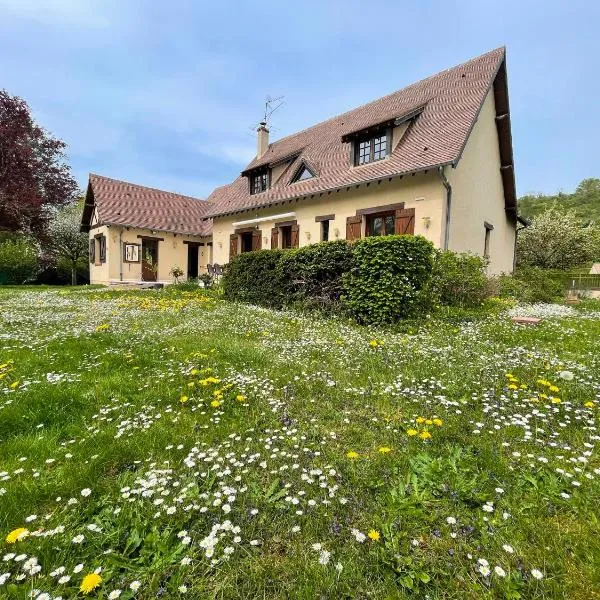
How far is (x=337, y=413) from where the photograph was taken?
2.99 metres

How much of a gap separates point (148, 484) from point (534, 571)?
2.00 m

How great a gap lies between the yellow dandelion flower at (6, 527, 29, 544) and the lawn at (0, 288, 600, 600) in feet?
0.03

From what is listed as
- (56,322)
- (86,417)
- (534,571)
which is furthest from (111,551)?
(56,322)

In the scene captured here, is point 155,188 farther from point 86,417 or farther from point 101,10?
point 86,417

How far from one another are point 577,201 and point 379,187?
45787mm

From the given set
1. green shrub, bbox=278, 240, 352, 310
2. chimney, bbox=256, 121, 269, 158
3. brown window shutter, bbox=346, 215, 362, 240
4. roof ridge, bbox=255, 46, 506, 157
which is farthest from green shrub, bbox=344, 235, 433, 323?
chimney, bbox=256, 121, 269, 158

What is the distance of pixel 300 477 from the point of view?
6.97 feet

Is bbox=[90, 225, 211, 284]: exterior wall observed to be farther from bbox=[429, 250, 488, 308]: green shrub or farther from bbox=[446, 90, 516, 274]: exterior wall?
bbox=[429, 250, 488, 308]: green shrub

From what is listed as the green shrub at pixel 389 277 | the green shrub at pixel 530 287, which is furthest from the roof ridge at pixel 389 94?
the green shrub at pixel 389 277

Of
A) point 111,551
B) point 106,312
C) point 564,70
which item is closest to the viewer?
point 111,551

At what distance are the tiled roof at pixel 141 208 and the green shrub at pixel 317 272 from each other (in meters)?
15.0

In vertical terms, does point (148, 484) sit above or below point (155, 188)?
below

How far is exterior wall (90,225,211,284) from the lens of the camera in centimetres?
2000

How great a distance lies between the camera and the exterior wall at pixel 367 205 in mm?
11039
